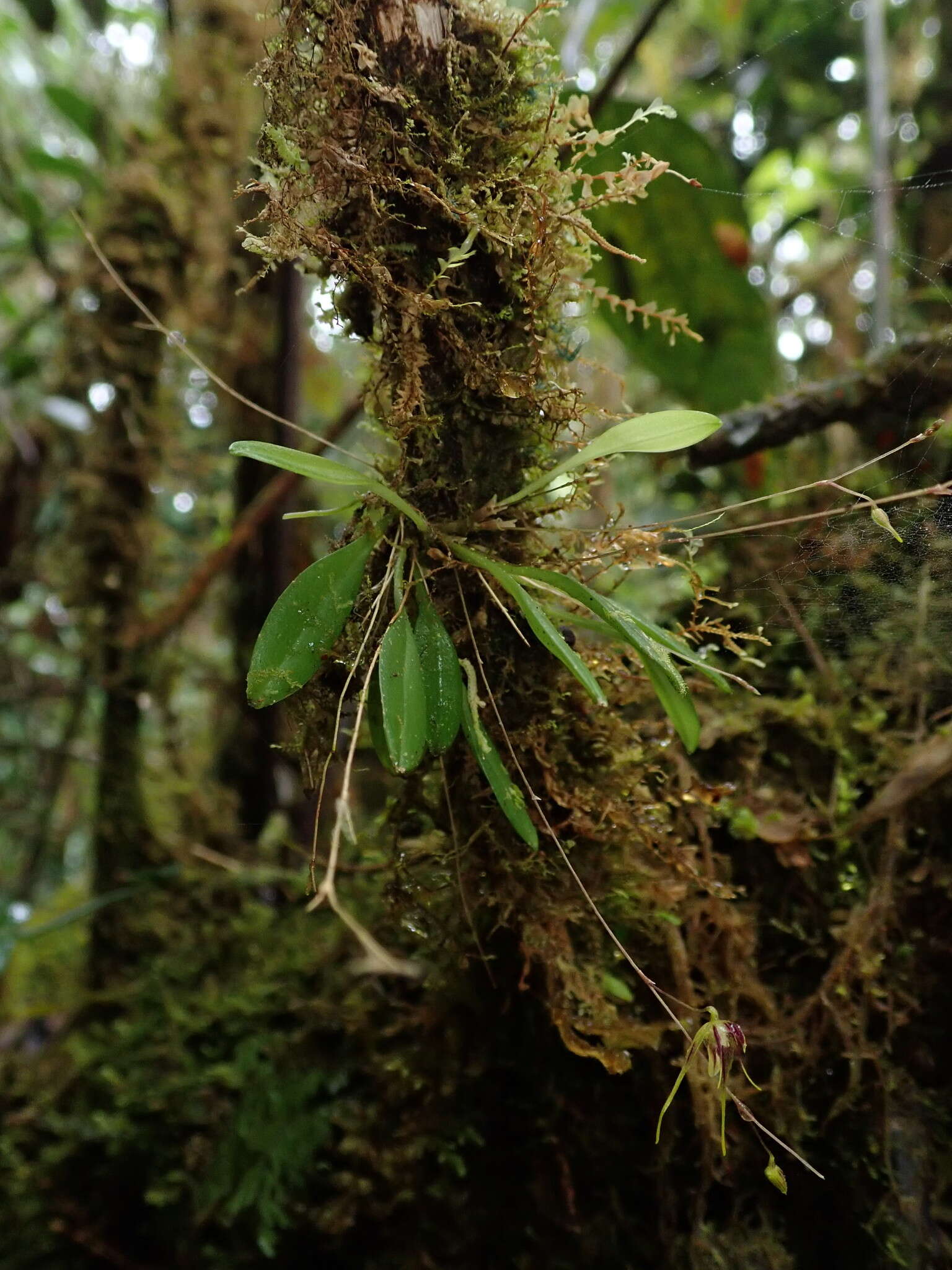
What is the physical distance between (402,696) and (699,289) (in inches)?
43.3

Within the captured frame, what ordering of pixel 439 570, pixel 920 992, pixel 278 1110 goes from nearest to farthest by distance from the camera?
pixel 439 570 → pixel 920 992 → pixel 278 1110

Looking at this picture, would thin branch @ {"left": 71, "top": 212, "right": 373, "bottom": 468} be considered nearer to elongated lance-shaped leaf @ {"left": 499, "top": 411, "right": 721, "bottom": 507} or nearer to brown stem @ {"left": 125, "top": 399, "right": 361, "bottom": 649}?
elongated lance-shaped leaf @ {"left": 499, "top": 411, "right": 721, "bottom": 507}

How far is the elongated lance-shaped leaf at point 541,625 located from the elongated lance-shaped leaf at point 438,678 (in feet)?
0.20

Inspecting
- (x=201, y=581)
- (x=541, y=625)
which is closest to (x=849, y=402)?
(x=541, y=625)

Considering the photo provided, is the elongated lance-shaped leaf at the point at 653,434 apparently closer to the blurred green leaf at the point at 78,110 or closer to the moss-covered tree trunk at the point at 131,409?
the moss-covered tree trunk at the point at 131,409

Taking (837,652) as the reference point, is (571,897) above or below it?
below

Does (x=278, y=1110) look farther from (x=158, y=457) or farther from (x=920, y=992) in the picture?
(x=158, y=457)

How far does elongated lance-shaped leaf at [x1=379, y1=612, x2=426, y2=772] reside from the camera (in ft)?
1.92

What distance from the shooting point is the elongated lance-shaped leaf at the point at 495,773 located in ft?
2.06

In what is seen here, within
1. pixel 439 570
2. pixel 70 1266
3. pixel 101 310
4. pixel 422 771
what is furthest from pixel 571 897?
pixel 101 310

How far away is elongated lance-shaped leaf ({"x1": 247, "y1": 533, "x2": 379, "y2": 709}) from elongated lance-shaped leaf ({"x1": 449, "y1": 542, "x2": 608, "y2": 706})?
101mm

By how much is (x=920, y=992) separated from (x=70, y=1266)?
1.11m

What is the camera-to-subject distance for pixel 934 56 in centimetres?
188

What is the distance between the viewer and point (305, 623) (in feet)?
2.10
